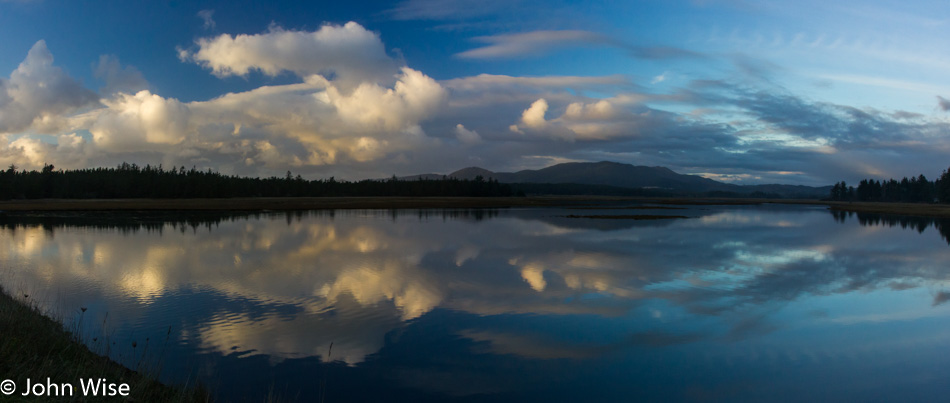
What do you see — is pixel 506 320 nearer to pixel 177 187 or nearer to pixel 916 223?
pixel 916 223

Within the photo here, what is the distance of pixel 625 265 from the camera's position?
21.3 meters

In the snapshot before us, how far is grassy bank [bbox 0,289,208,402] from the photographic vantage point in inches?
253

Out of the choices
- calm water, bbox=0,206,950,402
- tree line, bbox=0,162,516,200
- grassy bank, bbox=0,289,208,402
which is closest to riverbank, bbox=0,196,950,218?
tree line, bbox=0,162,516,200

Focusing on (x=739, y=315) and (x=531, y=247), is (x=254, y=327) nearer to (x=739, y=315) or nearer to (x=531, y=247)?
(x=739, y=315)

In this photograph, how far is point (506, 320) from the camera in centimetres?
1234

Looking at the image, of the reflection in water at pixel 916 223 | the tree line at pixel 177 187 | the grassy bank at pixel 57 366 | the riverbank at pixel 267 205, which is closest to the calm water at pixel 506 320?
the grassy bank at pixel 57 366

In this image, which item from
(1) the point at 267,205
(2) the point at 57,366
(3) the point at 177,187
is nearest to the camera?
(2) the point at 57,366

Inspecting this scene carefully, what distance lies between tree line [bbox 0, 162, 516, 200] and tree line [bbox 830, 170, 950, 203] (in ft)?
372

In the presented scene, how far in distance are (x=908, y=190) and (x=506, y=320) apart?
630ft

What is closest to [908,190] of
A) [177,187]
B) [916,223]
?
[916,223]

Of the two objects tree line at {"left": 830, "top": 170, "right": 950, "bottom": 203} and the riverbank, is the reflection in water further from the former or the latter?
tree line at {"left": 830, "top": 170, "right": 950, "bottom": 203}

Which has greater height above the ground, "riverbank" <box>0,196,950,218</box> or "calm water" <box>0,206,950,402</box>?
"riverbank" <box>0,196,950,218</box>

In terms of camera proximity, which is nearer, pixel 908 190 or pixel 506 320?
pixel 506 320

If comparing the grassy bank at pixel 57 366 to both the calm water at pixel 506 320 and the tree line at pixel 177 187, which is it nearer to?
the calm water at pixel 506 320
